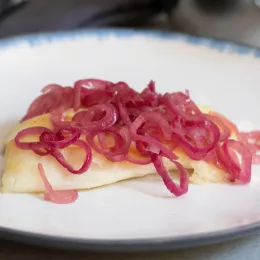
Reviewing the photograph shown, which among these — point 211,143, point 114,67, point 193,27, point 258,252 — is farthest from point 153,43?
point 258,252

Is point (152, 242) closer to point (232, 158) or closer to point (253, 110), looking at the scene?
point (232, 158)

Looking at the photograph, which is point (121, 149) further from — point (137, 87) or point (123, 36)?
point (123, 36)

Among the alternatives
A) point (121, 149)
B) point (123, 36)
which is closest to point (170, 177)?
point (121, 149)

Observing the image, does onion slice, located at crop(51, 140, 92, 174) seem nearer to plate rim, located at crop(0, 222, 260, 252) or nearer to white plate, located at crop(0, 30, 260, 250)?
white plate, located at crop(0, 30, 260, 250)

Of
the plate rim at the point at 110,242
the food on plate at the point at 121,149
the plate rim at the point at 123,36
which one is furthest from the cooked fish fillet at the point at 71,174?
the plate rim at the point at 123,36

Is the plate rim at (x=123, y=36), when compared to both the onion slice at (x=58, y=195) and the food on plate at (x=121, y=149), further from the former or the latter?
the onion slice at (x=58, y=195)

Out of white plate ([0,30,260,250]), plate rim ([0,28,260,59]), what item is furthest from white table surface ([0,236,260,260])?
plate rim ([0,28,260,59])
